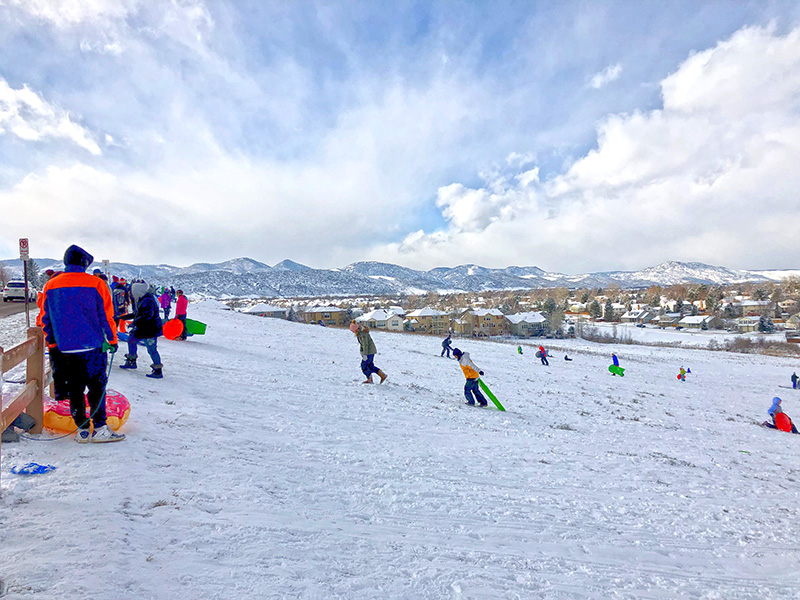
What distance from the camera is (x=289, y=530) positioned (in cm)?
400

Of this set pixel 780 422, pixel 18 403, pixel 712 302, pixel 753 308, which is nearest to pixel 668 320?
pixel 712 302

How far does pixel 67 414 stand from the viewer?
5031mm

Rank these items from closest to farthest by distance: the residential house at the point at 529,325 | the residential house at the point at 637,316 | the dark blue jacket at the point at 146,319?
1. the dark blue jacket at the point at 146,319
2. the residential house at the point at 529,325
3. the residential house at the point at 637,316

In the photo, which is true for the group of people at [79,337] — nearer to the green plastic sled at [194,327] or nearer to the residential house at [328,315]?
the green plastic sled at [194,327]

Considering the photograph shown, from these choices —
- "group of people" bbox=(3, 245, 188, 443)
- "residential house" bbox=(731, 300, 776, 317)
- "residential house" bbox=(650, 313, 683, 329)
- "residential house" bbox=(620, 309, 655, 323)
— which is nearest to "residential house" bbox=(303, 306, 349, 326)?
"residential house" bbox=(650, 313, 683, 329)

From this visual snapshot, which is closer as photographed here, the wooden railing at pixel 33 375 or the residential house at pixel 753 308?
the wooden railing at pixel 33 375

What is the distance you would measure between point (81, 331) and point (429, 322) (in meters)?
87.5

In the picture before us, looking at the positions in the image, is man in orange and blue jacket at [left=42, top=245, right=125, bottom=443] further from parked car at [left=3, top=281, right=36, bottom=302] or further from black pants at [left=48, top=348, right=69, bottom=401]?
parked car at [left=3, top=281, right=36, bottom=302]

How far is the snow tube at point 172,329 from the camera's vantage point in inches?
551

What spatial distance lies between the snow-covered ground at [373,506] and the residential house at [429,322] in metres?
79.2

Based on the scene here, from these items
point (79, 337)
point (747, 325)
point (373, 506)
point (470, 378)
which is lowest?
point (747, 325)

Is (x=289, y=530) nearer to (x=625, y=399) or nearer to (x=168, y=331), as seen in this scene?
(x=168, y=331)

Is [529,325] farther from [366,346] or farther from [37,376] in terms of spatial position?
[37,376]

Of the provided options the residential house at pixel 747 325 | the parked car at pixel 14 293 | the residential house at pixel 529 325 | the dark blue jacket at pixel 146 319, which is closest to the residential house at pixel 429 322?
the residential house at pixel 529 325
